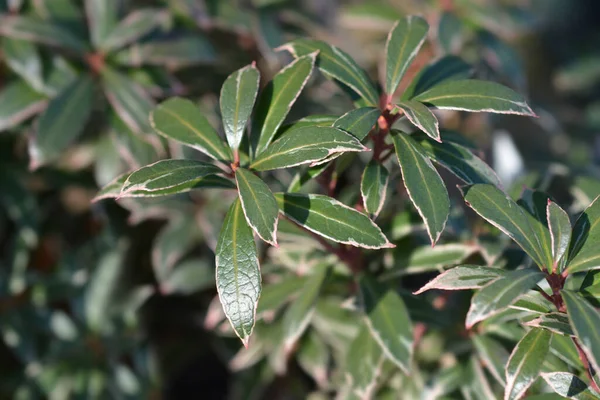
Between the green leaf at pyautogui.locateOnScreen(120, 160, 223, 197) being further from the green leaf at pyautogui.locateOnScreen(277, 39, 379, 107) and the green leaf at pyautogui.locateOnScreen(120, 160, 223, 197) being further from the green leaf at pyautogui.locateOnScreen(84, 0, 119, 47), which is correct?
the green leaf at pyautogui.locateOnScreen(84, 0, 119, 47)

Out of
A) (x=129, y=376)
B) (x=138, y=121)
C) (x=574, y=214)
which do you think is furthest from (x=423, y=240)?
(x=129, y=376)

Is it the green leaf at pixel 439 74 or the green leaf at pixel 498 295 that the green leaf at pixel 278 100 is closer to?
the green leaf at pixel 439 74

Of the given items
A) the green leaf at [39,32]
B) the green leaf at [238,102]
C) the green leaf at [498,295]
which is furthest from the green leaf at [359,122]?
the green leaf at [39,32]

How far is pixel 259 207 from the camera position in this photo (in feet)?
2.50

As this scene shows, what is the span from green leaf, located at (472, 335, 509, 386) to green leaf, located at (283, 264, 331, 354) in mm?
→ 265

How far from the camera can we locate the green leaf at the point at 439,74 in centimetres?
95

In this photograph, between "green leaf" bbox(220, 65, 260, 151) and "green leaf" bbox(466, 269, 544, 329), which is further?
"green leaf" bbox(220, 65, 260, 151)

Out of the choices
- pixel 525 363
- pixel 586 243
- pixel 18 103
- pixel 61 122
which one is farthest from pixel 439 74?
pixel 18 103

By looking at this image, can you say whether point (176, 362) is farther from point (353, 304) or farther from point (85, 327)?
point (353, 304)

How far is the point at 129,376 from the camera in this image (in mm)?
1399

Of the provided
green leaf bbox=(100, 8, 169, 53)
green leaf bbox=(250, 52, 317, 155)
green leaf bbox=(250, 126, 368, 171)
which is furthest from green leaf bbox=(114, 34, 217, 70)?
green leaf bbox=(250, 126, 368, 171)

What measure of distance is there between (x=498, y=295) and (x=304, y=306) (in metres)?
0.42

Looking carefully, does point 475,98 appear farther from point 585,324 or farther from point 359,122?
point 585,324

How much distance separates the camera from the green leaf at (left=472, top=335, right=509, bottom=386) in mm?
952
